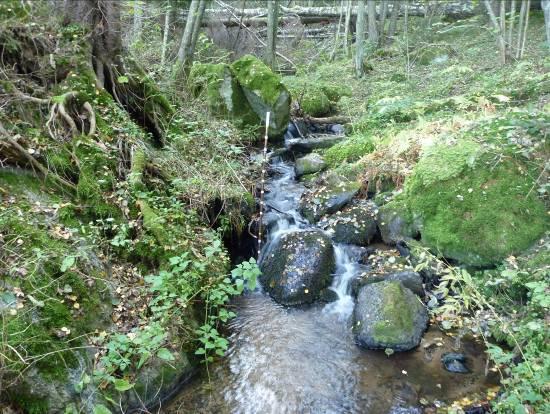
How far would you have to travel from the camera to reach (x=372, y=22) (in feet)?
63.0

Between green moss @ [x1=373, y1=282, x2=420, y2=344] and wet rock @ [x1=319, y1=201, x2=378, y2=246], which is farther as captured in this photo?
wet rock @ [x1=319, y1=201, x2=378, y2=246]

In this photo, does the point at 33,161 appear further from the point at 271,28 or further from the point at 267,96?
the point at 271,28

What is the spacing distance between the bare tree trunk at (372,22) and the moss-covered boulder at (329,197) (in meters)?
12.2

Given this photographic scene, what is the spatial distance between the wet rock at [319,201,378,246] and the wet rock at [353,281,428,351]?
164 centimetres

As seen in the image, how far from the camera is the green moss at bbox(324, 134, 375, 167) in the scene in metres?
9.45

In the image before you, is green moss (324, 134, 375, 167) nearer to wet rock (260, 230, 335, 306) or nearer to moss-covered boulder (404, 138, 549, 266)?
moss-covered boulder (404, 138, 549, 266)

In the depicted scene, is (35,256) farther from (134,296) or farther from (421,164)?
(421,164)

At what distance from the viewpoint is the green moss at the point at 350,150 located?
31.0 feet

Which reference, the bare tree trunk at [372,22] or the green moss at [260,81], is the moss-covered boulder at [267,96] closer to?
the green moss at [260,81]

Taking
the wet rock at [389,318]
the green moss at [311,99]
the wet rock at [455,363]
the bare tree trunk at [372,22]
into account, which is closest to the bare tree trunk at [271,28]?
the green moss at [311,99]

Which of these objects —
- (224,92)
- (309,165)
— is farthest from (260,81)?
(309,165)

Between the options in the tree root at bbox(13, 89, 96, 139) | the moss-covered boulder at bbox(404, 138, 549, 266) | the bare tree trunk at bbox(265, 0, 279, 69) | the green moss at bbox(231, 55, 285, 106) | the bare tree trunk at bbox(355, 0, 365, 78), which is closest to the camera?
the tree root at bbox(13, 89, 96, 139)

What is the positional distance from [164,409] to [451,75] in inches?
489

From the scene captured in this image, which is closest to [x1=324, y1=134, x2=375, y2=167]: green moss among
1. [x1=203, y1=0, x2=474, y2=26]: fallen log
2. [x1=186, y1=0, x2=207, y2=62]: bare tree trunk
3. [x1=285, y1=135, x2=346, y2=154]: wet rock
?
[x1=285, y1=135, x2=346, y2=154]: wet rock
